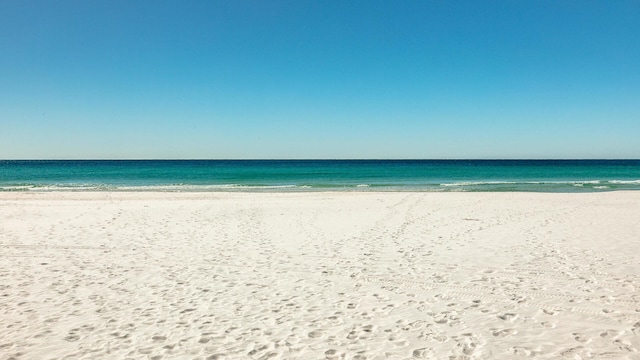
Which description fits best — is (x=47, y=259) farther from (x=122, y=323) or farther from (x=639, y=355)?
(x=639, y=355)

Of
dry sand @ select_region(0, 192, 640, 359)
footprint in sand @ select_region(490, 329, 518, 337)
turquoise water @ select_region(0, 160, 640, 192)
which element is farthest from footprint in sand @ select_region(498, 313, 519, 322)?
turquoise water @ select_region(0, 160, 640, 192)

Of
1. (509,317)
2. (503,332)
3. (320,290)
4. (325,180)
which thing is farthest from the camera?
(325,180)

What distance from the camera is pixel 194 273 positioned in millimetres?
9242

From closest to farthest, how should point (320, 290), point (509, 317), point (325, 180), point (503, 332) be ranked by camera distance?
point (503, 332) → point (509, 317) → point (320, 290) → point (325, 180)

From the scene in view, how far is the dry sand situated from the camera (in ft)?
18.6

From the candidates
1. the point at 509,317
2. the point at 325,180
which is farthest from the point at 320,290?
the point at 325,180

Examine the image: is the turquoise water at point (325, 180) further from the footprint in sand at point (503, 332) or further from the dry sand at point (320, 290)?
the footprint in sand at point (503, 332)

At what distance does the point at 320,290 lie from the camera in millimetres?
8039

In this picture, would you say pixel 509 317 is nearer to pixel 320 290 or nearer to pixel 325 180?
pixel 320 290

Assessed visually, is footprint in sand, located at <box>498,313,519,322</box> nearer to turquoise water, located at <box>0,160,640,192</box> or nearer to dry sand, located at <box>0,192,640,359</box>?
dry sand, located at <box>0,192,640,359</box>

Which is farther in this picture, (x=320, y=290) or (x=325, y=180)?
(x=325, y=180)

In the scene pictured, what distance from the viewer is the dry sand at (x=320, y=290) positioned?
566 cm

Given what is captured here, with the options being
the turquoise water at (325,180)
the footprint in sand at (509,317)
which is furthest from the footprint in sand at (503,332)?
the turquoise water at (325,180)

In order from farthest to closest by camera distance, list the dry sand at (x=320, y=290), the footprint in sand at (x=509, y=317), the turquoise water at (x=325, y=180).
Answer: the turquoise water at (x=325, y=180) < the footprint in sand at (x=509, y=317) < the dry sand at (x=320, y=290)
